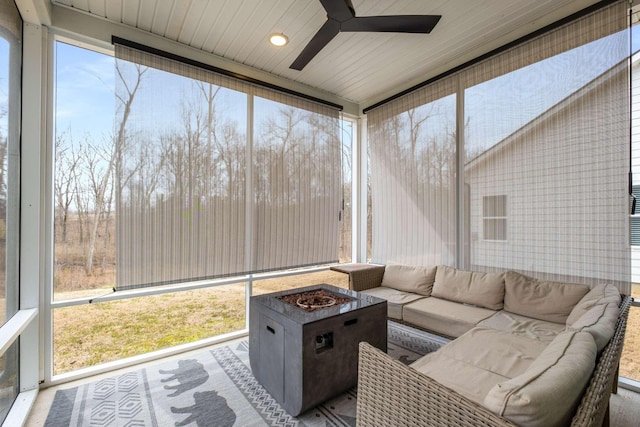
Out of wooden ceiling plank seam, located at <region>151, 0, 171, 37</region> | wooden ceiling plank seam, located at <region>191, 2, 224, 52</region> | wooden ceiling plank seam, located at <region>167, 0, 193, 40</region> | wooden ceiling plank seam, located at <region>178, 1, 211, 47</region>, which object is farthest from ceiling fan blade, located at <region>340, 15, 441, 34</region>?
wooden ceiling plank seam, located at <region>151, 0, 171, 37</region>

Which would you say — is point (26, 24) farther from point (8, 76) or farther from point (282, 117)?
point (282, 117)

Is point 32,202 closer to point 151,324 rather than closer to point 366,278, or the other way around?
point 151,324

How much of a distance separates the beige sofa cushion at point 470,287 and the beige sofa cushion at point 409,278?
88 millimetres

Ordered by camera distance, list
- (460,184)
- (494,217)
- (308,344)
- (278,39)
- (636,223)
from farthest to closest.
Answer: (460,184) → (494,217) → (278,39) → (636,223) → (308,344)

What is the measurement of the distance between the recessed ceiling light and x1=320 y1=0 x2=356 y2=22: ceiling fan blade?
2.84 ft

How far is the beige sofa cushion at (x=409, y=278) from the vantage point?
10.4ft

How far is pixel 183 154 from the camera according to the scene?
9.20ft

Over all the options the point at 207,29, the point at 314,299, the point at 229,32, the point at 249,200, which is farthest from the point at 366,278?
the point at 207,29

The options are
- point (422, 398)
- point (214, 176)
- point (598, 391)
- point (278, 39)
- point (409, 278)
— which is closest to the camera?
point (598, 391)

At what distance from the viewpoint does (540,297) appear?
2.38m

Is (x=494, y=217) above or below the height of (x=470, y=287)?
above

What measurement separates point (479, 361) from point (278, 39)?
3.01 metres

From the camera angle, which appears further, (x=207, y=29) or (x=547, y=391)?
(x=207, y=29)

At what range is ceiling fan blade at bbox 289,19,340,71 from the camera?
208 cm
